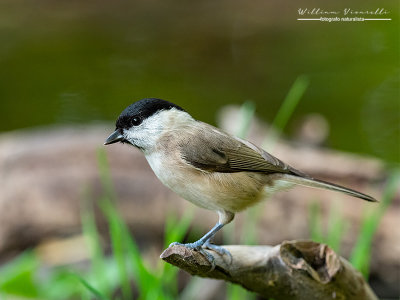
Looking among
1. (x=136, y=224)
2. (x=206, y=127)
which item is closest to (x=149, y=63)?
(x=136, y=224)

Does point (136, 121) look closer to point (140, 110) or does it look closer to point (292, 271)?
point (140, 110)

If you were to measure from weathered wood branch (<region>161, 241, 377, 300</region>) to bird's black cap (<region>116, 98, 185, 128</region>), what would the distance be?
60 centimetres

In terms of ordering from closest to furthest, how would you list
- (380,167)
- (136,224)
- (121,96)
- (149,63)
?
1. (380,167)
2. (136,224)
3. (121,96)
4. (149,63)

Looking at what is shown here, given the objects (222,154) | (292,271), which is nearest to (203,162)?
(222,154)

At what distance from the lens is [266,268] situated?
2.80 meters

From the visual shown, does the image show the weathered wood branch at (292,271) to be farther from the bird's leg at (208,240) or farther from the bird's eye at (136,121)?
the bird's eye at (136,121)

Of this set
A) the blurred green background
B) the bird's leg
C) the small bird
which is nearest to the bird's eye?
the small bird

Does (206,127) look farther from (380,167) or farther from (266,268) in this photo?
(380,167)

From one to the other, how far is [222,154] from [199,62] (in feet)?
23.9

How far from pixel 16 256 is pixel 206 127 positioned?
276 centimetres

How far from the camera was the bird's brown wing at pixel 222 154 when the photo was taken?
2.86m

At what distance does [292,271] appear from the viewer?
2.76m

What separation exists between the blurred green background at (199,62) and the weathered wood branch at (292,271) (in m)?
4.22

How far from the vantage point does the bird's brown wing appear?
9.37 ft
